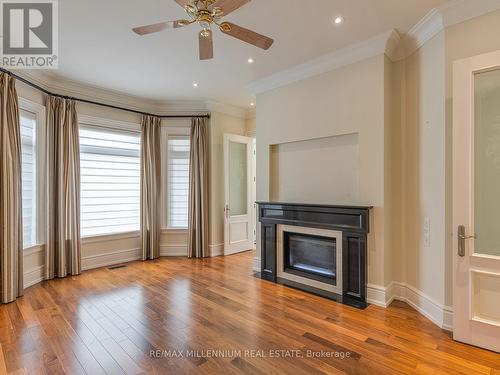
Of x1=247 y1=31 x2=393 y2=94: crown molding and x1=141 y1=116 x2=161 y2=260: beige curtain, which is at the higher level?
x1=247 y1=31 x2=393 y2=94: crown molding

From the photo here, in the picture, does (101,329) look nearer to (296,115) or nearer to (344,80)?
(296,115)

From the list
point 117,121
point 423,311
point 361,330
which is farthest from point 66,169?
point 423,311

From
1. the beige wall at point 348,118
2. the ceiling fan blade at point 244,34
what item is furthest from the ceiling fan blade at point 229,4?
the beige wall at point 348,118

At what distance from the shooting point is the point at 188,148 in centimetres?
559

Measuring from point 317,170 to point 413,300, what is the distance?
1902mm

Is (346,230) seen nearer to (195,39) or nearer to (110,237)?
(195,39)

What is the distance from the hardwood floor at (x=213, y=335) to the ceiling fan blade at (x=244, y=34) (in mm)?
2578

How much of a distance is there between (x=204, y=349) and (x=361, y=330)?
1478 millimetres

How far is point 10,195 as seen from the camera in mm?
3344

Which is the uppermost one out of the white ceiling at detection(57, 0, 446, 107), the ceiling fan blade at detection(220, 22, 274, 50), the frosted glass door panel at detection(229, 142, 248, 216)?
the white ceiling at detection(57, 0, 446, 107)

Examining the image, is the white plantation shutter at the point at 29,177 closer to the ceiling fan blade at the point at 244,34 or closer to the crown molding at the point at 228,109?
the crown molding at the point at 228,109

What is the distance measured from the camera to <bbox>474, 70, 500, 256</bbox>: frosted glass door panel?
2311 mm

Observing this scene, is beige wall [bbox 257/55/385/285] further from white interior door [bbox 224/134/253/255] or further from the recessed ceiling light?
white interior door [bbox 224/134/253/255]

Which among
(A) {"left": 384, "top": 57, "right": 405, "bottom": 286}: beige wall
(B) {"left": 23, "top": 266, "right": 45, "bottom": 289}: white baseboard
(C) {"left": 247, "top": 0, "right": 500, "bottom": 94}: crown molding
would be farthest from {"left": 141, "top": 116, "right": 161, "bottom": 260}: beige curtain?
(A) {"left": 384, "top": 57, "right": 405, "bottom": 286}: beige wall
